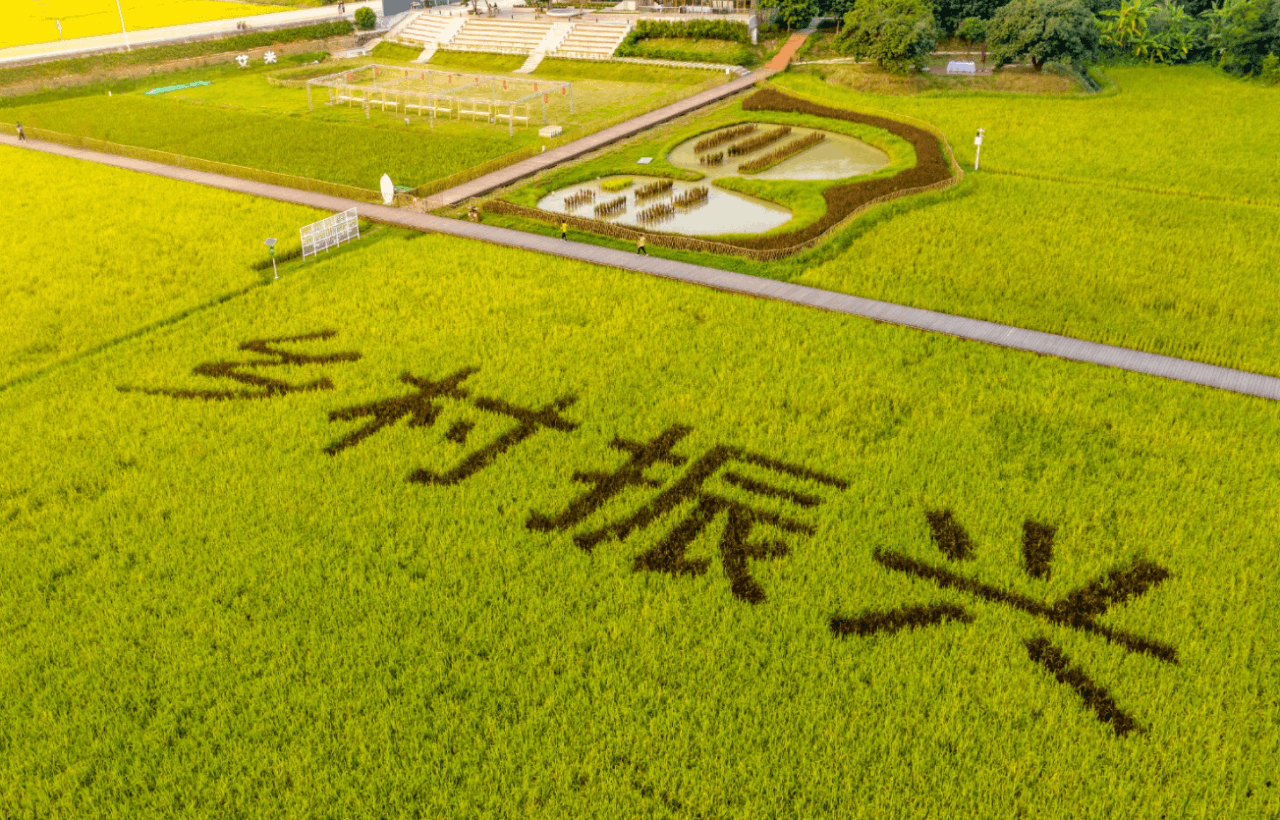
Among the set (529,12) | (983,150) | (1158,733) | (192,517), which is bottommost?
(1158,733)

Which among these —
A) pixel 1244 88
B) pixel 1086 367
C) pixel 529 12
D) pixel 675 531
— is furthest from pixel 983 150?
pixel 529 12

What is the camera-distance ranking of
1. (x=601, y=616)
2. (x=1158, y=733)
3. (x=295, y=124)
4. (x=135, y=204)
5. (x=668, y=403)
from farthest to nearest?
(x=295, y=124) < (x=135, y=204) < (x=668, y=403) < (x=601, y=616) < (x=1158, y=733)

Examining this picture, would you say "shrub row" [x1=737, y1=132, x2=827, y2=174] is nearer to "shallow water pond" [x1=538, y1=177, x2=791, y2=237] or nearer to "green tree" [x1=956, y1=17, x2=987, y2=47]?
"shallow water pond" [x1=538, y1=177, x2=791, y2=237]

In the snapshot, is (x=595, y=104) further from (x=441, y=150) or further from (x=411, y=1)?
(x=411, y=1)

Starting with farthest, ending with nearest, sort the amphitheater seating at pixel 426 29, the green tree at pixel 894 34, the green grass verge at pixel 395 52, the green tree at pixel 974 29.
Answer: the amphitheater seating at pixel 426 29 → the green grass verge at pixel 395 52 → the green tree at pixel 974 29 → the green tree at pixel 894 34

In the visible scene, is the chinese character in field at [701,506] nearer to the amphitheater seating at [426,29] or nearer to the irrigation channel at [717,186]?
the irrigation channel at [717,186]

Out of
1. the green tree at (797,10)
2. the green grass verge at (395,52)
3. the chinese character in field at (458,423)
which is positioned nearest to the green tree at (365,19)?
the green grass verge at (395,52)

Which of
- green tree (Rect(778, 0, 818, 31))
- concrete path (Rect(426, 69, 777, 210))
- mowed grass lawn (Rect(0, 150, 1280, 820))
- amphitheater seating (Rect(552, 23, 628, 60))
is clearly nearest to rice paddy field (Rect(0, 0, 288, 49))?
amphitheater seating (Rect(552, 23, 628, 60))

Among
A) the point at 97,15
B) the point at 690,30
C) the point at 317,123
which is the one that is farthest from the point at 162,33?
the point at 690,30
